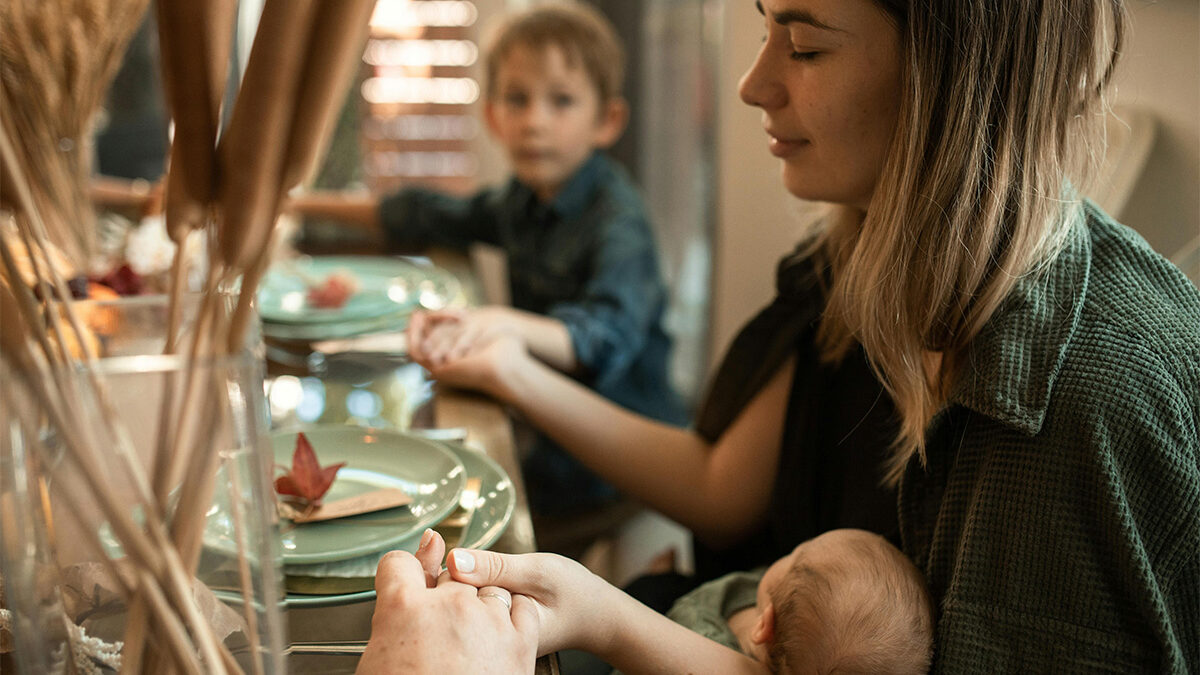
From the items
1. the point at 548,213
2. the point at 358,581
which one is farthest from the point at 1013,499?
the point at 548,213

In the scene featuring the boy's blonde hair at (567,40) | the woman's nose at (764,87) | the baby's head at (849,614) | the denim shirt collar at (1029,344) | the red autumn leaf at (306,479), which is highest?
the boy's blonde hair at (567,40)

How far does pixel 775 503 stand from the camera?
1188 millimetres

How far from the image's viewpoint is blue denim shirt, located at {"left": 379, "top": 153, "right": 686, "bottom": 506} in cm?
172

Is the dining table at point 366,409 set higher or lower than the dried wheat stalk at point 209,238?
lower

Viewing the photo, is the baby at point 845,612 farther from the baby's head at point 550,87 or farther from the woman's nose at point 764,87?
the baby's head at point 550,87

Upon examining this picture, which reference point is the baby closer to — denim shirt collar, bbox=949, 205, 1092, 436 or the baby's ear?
the baby's ear

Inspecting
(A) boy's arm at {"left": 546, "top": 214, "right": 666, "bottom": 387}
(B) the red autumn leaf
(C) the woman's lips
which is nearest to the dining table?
(B) the red autumn leaf

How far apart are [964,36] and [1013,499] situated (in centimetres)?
40

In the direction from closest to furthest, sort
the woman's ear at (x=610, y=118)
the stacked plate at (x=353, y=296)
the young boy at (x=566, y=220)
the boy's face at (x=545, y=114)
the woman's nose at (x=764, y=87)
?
the woman's nose at (x=764, y=87)
the stacked plate at (x=353, y=296)
the young boy at (x=566, y=220)
the boy's face at (x=545, y=114)
the woman's ear at (x=610, y=118)

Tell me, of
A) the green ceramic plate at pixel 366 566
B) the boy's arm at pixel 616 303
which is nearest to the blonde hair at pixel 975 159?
the green ceramic plate at pixel 366 566

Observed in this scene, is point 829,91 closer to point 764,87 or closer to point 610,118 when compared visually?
point 764,87

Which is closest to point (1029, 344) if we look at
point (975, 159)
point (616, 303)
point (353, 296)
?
point (975, 159)

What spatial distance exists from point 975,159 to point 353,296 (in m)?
1.08

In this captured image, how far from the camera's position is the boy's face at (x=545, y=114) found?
78.4 inches
